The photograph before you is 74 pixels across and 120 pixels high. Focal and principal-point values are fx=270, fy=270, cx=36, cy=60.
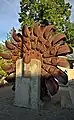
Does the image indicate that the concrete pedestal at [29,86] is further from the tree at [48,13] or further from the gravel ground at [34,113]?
the tree at [48,13]

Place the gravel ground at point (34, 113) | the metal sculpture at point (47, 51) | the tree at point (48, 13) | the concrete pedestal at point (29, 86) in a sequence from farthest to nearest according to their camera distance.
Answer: the tree at point (48, 13)
the metal sculpture at point (47, 51)
the concrete pedestal at point (29, 86)
the gravel ground at point (34, 113)

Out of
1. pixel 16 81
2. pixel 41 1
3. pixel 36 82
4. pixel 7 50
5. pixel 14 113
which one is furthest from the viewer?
pixel 41 1

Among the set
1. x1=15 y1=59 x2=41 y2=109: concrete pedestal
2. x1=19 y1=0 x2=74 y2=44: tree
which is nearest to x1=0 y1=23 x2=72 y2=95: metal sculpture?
x1=15 y1=59 x2=41 y2=109: concrete pedestal

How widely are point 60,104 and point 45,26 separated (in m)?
2.98

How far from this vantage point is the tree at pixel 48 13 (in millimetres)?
26438

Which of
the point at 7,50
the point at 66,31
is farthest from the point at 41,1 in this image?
the point at 7,50

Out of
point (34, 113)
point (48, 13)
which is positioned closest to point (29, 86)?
point (34, 113)

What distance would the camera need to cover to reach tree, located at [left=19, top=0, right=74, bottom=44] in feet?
86.7

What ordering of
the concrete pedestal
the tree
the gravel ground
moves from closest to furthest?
the gravel ground → the concrete pedestal → the tree

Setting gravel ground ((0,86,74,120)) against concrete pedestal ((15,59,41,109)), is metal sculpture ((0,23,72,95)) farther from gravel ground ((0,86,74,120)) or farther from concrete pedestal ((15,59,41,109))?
gravel ground ((0,86,74,120))

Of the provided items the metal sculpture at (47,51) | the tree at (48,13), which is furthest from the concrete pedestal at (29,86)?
the tree at (48,13)

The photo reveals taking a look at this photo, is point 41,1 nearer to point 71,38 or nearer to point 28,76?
point 71,38

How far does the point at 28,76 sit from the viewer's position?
9938mm

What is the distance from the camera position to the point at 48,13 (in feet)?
86.4
